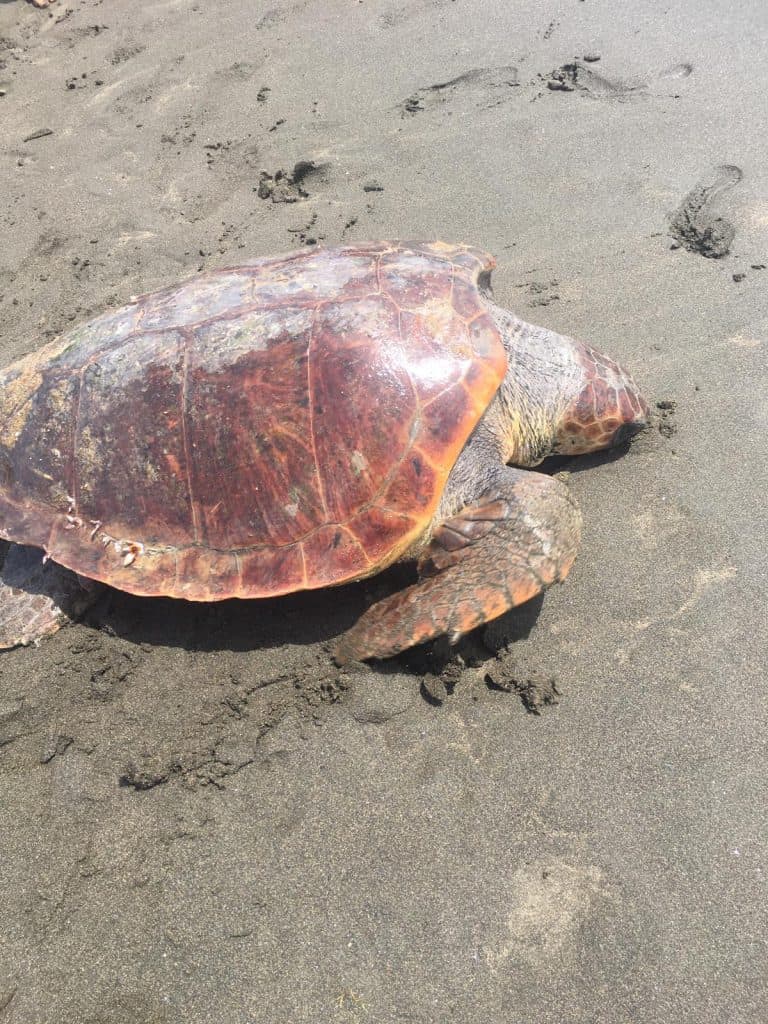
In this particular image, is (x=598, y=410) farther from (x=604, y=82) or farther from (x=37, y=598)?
(x=604, y=82)

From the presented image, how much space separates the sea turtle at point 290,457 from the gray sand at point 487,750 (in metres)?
0.24

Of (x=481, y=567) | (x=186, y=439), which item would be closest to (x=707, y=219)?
(x=481, y=567)

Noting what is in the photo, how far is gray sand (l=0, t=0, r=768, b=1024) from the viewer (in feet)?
5.33

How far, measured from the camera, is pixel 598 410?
2572 millimetres

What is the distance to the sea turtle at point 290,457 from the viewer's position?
7.05 feet

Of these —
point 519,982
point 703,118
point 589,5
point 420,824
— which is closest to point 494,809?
point 420,824

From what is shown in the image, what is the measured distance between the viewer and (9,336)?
3.74 m

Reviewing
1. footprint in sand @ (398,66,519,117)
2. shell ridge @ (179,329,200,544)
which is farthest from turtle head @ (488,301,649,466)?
footprint in sand @ (398,66,519,117)

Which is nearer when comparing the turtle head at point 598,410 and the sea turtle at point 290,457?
the sea turtle at point 290,457

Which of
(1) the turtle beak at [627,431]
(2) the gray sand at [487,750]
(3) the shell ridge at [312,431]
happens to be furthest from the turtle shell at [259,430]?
(1) the turtle beak at [627,431]

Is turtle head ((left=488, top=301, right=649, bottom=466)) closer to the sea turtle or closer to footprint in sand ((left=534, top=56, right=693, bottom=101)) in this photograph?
the sea turtle

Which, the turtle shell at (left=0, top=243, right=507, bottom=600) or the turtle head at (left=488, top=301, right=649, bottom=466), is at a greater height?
the turtle shell at (left=0, top=243, right=507, bottom=600)

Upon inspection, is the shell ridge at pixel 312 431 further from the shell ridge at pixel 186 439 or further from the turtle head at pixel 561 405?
the turtle head at pixel 561 405

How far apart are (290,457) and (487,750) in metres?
1.14
